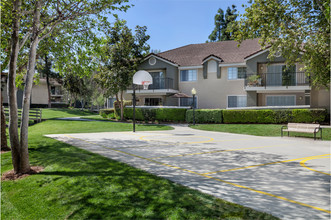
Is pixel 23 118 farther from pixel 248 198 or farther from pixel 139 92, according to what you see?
pixel 139 92

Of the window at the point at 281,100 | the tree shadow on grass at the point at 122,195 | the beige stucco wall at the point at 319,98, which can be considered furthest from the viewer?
the window at the point at 281,100

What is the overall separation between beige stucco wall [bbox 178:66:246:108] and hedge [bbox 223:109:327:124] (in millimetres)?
5718

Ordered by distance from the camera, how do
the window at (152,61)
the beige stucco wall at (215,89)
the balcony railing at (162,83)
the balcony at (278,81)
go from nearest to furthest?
1. the balcony at (278,81)
2. the beige stucco wall at (215,89)
3. the balcony railing at (162,83)
4. the window at (152,61)

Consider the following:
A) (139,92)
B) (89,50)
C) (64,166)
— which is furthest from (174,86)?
(64,166)

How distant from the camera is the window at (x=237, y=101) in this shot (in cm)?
2930

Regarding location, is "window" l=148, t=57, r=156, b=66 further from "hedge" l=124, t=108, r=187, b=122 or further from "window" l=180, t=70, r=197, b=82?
"hedge" l=124, t=108, r=187, b=122

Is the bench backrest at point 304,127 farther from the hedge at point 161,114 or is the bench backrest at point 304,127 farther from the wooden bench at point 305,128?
the hedge at point 161,114

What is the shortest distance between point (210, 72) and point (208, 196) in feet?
88.5

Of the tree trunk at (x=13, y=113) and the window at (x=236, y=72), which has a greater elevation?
the window at (x=236, y=72)

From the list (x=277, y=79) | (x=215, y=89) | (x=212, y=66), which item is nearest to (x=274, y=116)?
(x=277, y=79)

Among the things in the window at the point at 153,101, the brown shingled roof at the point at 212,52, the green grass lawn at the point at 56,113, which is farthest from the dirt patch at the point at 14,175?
the green grass lawn at the point at 56,113

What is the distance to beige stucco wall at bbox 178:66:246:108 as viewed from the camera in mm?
29781

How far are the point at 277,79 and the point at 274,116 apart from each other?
6078 mm

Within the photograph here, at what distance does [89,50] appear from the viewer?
38.4ft
